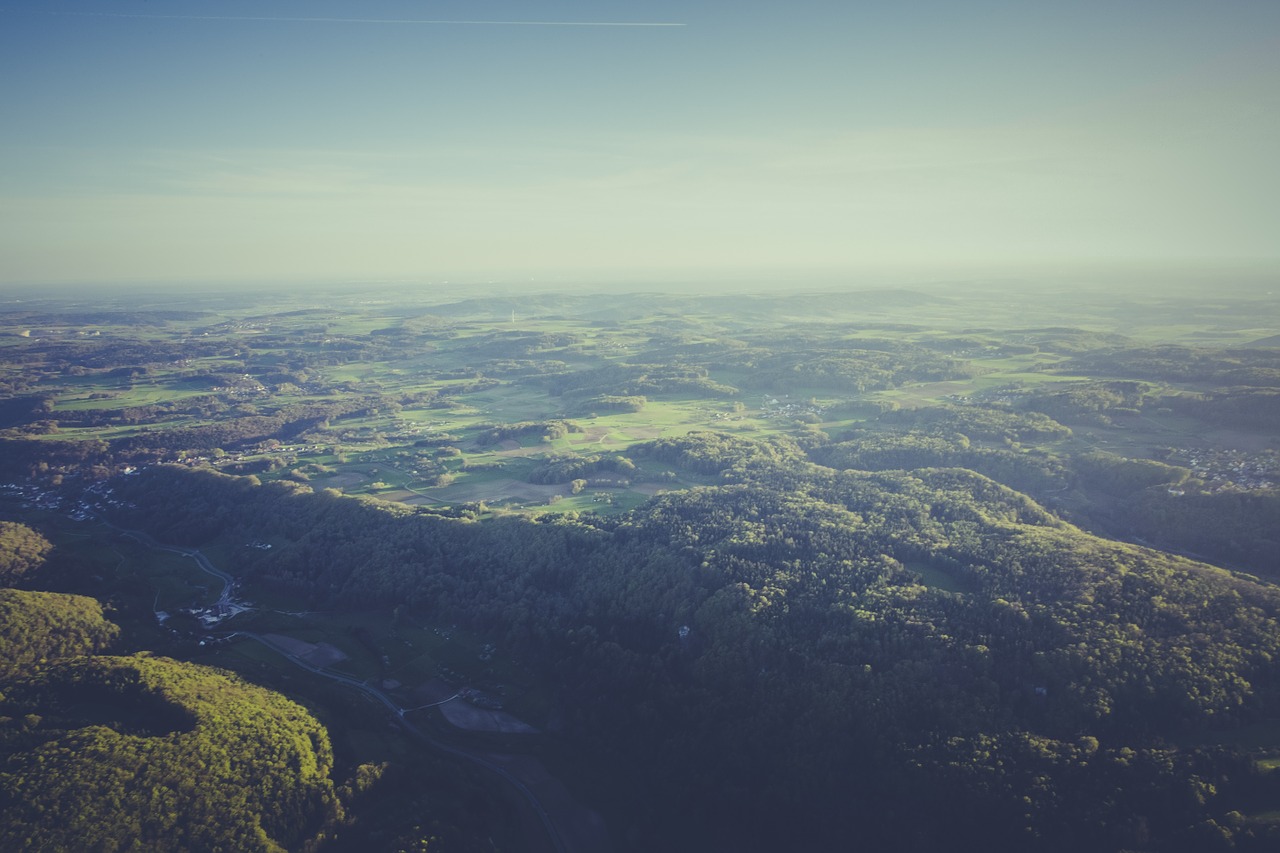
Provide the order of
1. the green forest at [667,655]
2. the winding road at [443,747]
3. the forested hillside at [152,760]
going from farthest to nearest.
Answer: the winding road at [443,747] < the green forest at [667,655] < the forested hillside at [152,760]

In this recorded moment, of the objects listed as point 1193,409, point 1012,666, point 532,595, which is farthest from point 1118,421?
point 532,595

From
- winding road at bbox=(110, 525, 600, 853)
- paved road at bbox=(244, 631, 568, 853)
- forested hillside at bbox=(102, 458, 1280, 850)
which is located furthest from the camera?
paved road at bbox=(244, 631, 568, 853)

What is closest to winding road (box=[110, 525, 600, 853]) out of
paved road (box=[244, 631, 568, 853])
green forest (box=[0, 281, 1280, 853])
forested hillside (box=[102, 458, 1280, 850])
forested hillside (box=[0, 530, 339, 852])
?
paved road (box=[244, 631, 568, 853])

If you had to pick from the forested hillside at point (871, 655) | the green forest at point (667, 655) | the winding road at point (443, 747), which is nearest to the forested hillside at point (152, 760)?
the green forest at point (667, 655)

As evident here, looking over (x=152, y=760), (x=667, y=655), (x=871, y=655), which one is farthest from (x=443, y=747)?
(x=871, y=655)

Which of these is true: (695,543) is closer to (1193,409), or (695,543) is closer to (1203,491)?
(1203,491)

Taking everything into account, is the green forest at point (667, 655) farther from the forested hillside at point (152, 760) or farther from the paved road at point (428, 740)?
the paved road at point (428, 740)

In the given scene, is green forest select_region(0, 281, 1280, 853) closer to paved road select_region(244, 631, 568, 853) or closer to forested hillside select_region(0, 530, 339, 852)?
forested hillside select_region(0, 530, 339, 852)

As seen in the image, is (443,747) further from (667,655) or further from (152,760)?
(667,655)
